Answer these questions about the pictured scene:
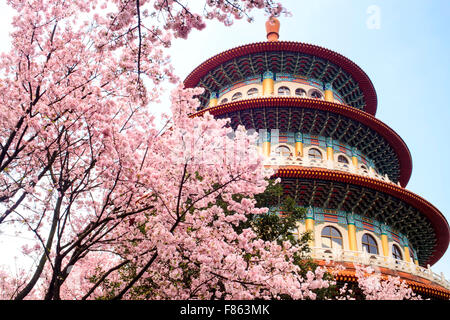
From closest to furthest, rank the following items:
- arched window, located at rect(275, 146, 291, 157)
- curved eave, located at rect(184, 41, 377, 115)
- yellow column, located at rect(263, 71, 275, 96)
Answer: arched window, located at rect(275, 146, 291, 157)
curved eave, located at rect(184, 41, 377, 115)
yellow column, located at rect(263, 71, 275, 96)

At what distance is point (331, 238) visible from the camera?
1677 centimetres

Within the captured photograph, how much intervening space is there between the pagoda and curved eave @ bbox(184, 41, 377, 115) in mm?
64

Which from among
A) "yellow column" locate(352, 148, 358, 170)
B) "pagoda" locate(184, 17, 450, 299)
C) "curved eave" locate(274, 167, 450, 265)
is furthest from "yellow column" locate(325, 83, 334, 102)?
"curved eave" locate(274, 167, 450, 265)

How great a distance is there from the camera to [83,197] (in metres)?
8.59

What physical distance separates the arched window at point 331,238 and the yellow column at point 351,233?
48 centimetres

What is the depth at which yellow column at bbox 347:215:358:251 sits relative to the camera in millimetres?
16688

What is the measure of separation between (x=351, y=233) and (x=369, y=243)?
1413 mm

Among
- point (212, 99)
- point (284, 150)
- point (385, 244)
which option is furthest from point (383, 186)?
point (212, 99)

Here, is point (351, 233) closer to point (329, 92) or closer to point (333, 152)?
point (333, 152)

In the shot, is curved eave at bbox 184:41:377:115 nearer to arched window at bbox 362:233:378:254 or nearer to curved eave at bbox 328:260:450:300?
arched window at bbox 362:233:378:254

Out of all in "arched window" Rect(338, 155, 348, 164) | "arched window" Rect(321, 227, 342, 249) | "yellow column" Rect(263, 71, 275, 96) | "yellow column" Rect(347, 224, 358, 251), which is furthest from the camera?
"yellow column" Rect(263, 71, 275, 96)

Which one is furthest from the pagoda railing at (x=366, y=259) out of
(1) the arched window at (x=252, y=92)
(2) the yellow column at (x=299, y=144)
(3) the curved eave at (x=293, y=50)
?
(3) the curved eave at (x=293, y=50)

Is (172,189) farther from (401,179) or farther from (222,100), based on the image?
(401,179)
